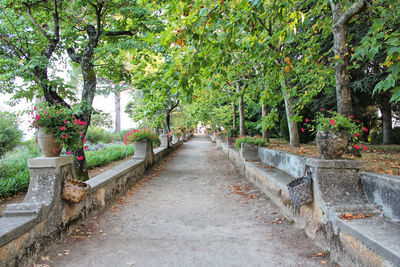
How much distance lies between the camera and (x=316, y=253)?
298cm

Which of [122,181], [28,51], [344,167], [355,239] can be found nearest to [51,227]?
[122,181]

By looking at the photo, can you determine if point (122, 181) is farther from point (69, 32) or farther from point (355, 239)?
point (355, 239)

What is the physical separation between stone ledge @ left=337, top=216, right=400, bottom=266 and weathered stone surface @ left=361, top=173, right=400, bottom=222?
0.48ft

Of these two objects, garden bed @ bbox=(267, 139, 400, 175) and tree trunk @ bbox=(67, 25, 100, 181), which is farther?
tree trunk @ bbox=(67, 25, 100, 181)

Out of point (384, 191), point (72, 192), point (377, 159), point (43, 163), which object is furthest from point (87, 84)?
point (377, 159)

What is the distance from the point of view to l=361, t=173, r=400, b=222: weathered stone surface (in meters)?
2.58

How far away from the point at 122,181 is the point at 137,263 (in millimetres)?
3580

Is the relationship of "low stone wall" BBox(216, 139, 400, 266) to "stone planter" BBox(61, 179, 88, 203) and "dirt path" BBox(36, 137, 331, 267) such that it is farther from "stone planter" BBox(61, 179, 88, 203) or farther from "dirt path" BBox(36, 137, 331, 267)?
"stone planter" BBox(61, 179, 88, 203)

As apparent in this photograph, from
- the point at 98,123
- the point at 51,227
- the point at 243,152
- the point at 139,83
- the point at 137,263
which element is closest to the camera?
the point at 137,263

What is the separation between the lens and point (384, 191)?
278 cm

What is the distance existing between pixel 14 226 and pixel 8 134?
11.5 metres

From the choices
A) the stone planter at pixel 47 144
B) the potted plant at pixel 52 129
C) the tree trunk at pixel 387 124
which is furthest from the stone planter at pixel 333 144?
the tree trunk at pixel 387 124

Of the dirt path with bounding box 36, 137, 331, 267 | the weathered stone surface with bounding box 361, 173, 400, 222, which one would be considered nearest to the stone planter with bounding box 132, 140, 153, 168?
the dirt path with bounding box 36, 137, 331, 267

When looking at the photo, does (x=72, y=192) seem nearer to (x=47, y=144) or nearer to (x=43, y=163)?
(x=43, y=163)
